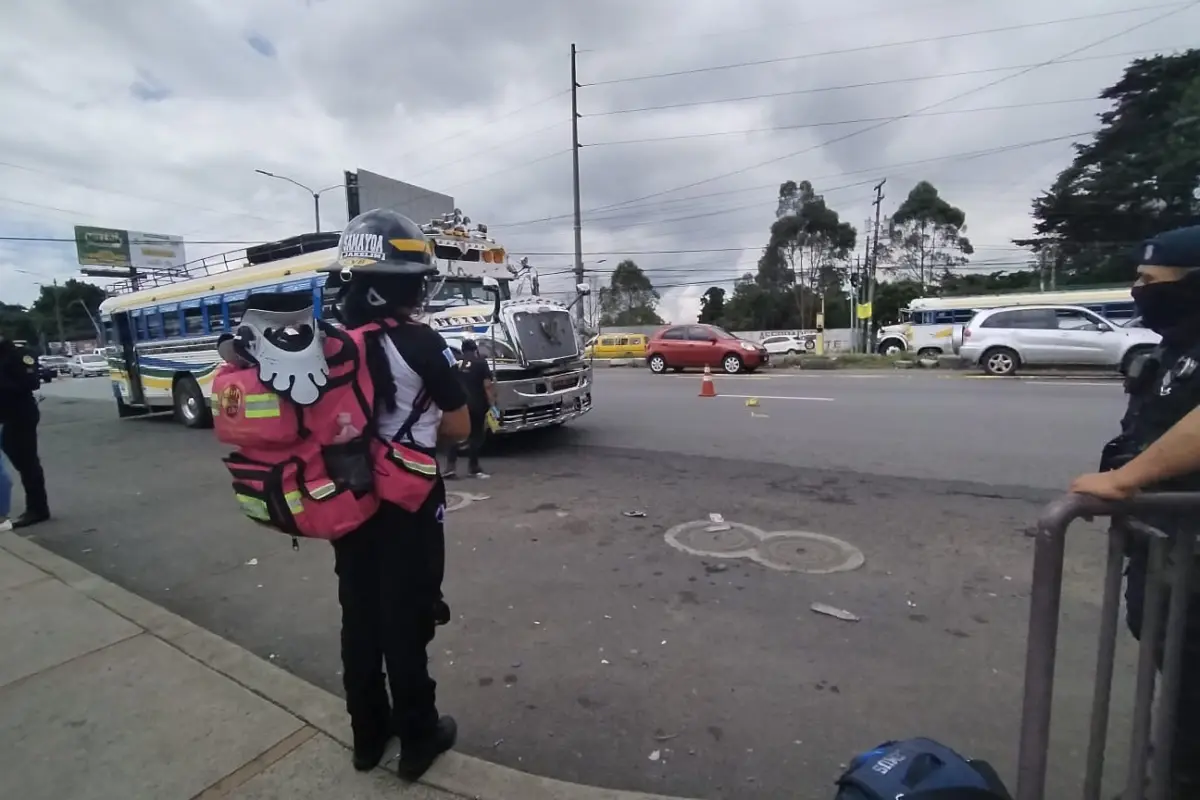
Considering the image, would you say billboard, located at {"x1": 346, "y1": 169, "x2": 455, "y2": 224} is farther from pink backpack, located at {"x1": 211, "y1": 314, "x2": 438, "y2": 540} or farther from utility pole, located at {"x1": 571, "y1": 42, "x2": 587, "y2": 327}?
pink backpack, located at {"x1": 211, "y1": 314, "x2": 438, "y2": 540}

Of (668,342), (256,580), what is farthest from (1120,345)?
(256,580)

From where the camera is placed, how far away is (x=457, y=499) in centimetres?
652

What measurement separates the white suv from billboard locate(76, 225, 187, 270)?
54.9 m

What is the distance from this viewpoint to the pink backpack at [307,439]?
2121 mm

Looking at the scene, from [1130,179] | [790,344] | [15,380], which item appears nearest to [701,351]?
[15,380]

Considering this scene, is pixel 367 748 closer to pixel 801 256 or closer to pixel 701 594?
pixel 701 594

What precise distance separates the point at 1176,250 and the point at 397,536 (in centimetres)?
275

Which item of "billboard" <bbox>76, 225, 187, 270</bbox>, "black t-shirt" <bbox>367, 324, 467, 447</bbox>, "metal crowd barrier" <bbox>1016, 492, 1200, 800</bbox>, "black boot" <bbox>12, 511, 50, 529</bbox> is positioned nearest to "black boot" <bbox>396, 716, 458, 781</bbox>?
"black t-shirt" <bbox>367, 324, 467, 447</bbox>

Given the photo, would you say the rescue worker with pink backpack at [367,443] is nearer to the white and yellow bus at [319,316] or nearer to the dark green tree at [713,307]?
the white and yellow bus at [319,316]

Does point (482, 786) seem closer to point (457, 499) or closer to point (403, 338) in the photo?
point (403, 338)

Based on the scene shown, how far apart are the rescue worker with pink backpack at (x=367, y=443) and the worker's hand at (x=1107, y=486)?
6.50ft

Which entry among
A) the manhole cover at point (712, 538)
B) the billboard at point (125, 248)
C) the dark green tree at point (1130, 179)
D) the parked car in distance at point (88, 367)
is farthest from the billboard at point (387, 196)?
the dark green tree at point (1130, 179)

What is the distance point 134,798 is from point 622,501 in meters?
4.33

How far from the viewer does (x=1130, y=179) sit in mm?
39594
